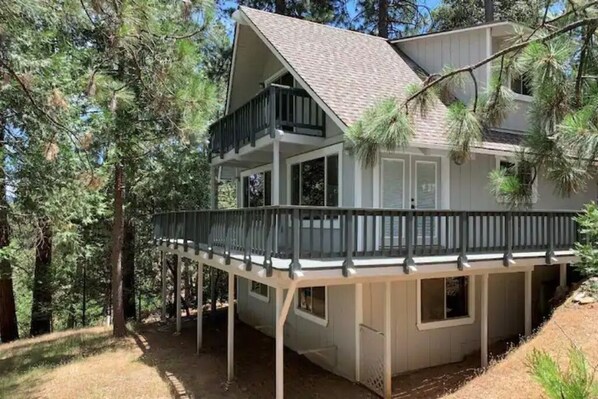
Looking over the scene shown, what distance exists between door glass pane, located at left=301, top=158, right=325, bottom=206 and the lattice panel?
315 centimetres

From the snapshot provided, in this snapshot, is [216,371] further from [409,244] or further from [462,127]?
[462,127]

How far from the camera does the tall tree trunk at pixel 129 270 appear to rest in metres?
19.8

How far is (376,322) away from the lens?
31.3 feet

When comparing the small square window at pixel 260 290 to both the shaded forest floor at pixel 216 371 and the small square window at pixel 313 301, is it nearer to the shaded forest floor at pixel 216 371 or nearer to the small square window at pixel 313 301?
the shaded forest floor at pixel 216 371

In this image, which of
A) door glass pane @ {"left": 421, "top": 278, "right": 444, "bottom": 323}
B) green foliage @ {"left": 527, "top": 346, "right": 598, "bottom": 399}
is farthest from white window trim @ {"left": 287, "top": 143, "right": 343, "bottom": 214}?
green foliage @ {"left": 527, "top": 346, "right": 598, "bottom": 399}

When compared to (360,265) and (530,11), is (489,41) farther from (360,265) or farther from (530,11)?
(360,265)

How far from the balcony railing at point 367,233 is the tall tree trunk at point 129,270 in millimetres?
10034

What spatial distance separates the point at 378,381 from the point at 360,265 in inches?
122

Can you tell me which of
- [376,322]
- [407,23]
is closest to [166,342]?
Result: [376,322]

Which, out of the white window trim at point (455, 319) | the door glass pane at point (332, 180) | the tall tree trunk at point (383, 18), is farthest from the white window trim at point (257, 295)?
the tall tree trunk at point (383, 18)

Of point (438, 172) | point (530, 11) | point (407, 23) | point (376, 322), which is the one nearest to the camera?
point (530, 11)

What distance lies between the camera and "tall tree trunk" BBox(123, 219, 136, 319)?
65.1 feet

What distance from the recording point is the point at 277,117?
389 inches

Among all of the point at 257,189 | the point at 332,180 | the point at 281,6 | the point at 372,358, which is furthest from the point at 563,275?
the point at 281,6
